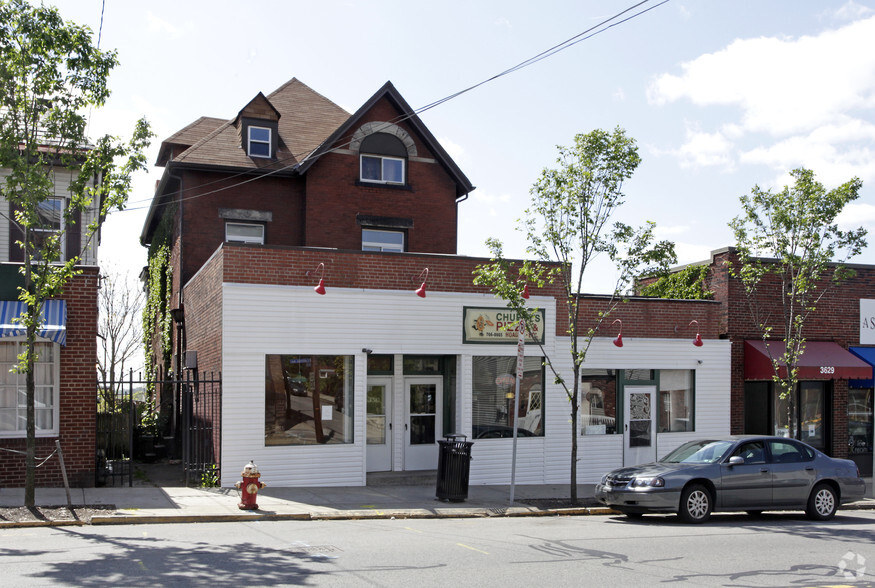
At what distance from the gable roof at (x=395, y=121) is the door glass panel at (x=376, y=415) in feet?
25.6

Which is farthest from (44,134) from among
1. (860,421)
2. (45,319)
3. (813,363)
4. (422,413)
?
(860,421)

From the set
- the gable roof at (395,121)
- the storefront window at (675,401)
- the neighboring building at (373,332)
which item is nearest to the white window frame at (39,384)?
the neighboring building at (373,332)

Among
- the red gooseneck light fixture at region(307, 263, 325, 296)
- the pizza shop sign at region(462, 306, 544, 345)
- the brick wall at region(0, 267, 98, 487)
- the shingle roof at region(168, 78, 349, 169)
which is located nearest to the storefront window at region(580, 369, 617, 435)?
the pizza shop sign at region(462, 306, 544, 345)

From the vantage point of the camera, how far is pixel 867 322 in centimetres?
2258

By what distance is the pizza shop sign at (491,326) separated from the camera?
17891 millimetres

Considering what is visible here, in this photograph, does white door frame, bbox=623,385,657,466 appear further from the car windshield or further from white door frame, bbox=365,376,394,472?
white door frame, bbox=365,376,394,472

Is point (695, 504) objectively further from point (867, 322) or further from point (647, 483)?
point (867, 322)

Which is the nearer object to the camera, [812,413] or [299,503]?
[299,503]

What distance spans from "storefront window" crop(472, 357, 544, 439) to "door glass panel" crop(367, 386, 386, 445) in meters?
1.96

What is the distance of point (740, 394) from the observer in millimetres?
21281

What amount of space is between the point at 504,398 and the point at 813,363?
27.3 ft

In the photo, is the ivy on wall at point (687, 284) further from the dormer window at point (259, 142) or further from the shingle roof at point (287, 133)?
the dormer window at point (259, 142)

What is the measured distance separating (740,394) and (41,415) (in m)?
16.1

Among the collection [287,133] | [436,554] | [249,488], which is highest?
[287,133]
